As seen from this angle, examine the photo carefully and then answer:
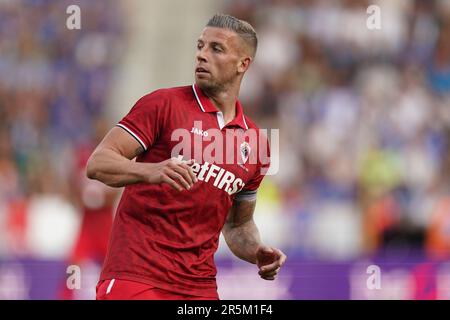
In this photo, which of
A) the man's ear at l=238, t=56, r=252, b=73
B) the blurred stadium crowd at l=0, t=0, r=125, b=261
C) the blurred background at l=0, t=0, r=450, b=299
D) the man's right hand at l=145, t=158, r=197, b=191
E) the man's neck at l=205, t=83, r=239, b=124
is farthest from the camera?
the blurred stadium crowd at l=0, t=0, r=125, b=261

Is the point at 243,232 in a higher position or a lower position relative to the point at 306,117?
lower

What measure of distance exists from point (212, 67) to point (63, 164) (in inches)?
331

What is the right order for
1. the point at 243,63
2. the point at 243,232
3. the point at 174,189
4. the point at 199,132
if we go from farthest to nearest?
1. the point at 243,232
2. the point at 243,63
3. the point at 199,132
4. the point at 174,189

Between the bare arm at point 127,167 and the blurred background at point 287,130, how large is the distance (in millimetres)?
5140

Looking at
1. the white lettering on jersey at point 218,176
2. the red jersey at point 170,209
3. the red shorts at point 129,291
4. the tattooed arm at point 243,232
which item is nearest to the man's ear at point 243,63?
the red jersey at point 170,209

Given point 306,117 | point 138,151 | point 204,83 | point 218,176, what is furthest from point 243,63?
point 306,117

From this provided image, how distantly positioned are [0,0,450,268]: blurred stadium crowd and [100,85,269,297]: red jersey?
5.76 m

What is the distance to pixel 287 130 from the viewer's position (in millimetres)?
15531

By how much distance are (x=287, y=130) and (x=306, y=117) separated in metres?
0.42

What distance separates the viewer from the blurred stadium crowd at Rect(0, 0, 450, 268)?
13555 millimetres

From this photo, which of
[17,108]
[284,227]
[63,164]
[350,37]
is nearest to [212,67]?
[284,227]

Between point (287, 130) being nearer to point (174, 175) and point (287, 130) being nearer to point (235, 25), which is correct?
point (235, 25)

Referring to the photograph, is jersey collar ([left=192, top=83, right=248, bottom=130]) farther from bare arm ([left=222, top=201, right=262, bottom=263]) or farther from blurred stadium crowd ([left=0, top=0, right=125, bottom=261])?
blurred stadium crowd ([left=0, top=0, right=125, bottom=261])

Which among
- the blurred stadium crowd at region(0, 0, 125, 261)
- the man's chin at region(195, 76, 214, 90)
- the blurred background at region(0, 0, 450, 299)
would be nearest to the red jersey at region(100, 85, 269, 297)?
the man's chin at region(195, 76, 214, 90)
